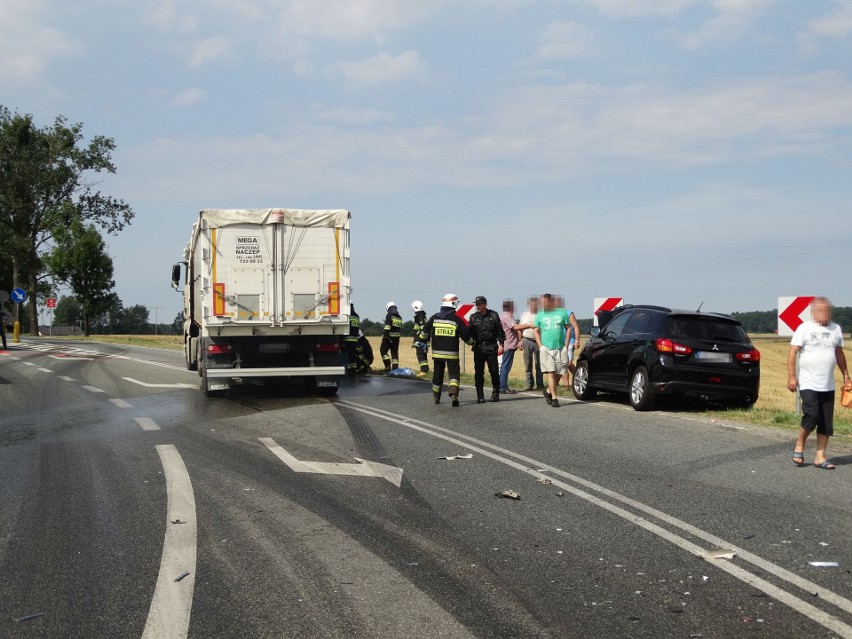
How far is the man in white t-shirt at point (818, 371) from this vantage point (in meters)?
8.45

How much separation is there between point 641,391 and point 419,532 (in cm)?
829

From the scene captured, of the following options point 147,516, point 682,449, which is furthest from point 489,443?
point 147,516

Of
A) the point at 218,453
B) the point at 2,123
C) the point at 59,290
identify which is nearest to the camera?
the point at 218,453

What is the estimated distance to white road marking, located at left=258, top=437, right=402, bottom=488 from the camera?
8047 mm

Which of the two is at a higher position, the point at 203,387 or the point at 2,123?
the point at 2,123

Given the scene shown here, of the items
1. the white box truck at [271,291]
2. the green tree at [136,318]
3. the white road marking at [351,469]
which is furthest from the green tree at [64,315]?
the white road marking at [351,469]

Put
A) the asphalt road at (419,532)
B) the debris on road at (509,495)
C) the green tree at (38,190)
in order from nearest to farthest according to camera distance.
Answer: the asphalt road at (419,532) < the debris on road at (509,495) < the green tree at (38,190)

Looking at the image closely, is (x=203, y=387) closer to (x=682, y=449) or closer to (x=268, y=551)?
(x=682, y=449)

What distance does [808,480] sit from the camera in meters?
7.84

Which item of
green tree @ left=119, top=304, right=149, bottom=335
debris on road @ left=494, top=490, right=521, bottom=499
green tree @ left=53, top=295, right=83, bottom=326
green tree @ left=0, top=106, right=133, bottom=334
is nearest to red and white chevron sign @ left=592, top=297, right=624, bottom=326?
debris on road @ left=494, top=490, right=521, bottom=499

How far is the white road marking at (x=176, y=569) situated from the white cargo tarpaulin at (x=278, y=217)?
25.9 feet

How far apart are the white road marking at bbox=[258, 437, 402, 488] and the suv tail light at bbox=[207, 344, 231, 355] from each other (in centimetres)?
644

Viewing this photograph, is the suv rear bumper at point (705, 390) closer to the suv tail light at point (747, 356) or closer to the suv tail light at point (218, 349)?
the suv tail light at point (747, 356)

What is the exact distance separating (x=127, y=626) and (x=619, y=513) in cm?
363
